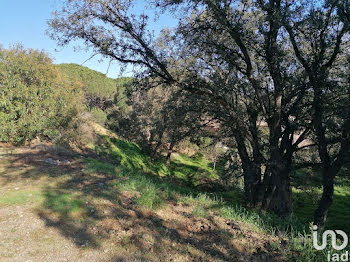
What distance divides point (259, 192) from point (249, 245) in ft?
19.2

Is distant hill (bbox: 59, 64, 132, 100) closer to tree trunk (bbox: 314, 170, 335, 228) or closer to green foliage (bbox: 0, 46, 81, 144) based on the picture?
green foliage (bbox: 0, 46, 81, 144)

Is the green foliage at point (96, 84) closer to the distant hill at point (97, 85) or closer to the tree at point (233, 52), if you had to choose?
the distant hill at point (97, 85)

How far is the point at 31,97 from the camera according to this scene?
1111 centimetres

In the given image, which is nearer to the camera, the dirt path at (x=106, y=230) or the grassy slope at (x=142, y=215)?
the dirt path at (x=106, y=230)

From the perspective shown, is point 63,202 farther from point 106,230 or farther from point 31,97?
point 31,97

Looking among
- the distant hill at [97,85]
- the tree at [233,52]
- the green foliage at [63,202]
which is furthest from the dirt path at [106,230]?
the distant hill at [97,85]

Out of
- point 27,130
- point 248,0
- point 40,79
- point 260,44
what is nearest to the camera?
point 248,0

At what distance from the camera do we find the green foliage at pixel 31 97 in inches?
416

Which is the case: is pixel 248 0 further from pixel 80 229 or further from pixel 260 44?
pixel 80 229

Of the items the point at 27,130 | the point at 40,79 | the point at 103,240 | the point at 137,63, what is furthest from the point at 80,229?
the point at 40,79

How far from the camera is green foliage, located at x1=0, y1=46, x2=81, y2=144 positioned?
34.7 ft

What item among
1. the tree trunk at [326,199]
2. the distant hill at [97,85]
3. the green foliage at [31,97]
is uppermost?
the distant hill at [97,85]

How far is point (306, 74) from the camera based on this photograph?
7.70 metres

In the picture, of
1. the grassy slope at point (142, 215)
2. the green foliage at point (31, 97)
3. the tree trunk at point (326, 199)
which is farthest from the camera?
the green foliage at point (31, 97)
